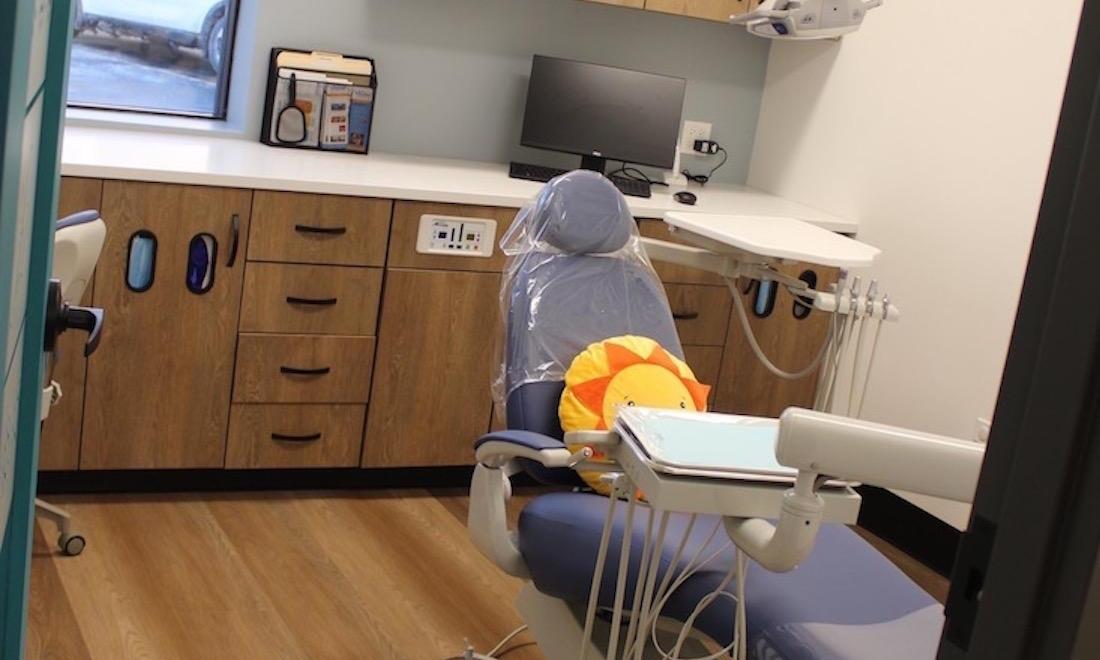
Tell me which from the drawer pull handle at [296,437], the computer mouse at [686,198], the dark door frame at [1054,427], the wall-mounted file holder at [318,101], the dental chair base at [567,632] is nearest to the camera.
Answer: the dark door frame at [1054,427]

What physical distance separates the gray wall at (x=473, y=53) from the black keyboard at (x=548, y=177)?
0.63 feet

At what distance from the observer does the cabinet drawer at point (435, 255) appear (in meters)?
3.65

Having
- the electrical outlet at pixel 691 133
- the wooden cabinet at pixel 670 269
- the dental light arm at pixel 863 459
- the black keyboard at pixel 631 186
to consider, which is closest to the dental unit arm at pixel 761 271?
the wooden cabinet at pixel 670 269

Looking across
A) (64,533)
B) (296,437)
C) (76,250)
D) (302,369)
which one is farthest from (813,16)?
(64,533)

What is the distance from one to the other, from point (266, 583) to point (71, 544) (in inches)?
17.8

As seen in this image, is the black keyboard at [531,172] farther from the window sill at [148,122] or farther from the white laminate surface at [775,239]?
the window sill at [148,122]

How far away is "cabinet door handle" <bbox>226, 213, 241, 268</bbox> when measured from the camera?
11.3 ft

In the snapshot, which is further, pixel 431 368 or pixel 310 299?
pixel 431 368

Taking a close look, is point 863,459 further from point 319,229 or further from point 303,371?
point 303,371

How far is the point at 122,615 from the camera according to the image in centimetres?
297

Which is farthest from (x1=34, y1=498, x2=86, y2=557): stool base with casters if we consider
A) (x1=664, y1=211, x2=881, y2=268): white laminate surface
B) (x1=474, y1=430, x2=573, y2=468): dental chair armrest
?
(x1=664, y1=211, x2=881, y2=268): white laminate surface

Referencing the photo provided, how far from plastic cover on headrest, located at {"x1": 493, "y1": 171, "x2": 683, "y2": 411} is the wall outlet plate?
2.12 ft

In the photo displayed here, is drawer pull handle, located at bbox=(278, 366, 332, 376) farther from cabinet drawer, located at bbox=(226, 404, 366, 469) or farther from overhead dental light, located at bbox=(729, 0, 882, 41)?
overhead dental light, located at bbox=(729, 0, 882, 41)

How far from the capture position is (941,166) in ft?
13.2
